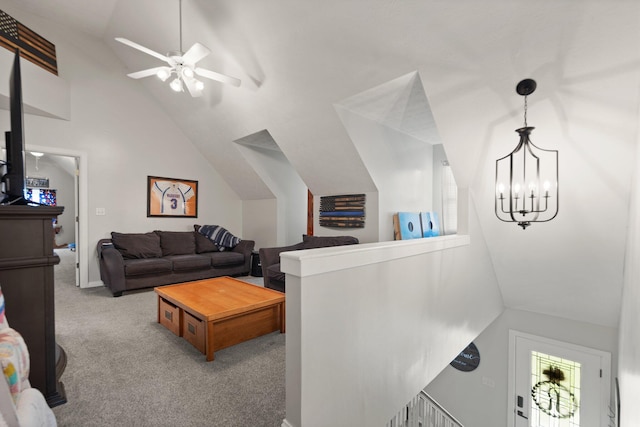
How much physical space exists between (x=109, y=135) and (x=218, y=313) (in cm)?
399

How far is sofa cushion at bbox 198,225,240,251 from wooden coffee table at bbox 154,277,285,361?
2.28m

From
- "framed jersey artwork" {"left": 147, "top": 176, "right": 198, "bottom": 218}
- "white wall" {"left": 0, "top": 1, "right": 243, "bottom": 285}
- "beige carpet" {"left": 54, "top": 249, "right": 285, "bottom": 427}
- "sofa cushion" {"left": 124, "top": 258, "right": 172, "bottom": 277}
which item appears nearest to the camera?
"beige carpet" {"left": 54, "top": 249, "right": 285, "bottom": 427}

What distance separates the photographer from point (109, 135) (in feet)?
15.4

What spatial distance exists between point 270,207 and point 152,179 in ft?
6.94

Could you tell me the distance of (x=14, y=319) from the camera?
1.47 m

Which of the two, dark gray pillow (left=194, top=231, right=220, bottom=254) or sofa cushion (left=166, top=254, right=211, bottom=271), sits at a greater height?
dark gray pillow (left=194, top=231, right=220, bottom=254)

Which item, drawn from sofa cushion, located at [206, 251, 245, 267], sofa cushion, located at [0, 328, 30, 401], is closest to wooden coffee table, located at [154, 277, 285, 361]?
sofa cushion, located at [0, 328, 30, 401]

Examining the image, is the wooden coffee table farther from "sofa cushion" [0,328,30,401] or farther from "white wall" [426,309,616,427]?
"white wall" [426,309,616,427]

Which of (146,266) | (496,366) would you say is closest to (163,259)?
(146,266)

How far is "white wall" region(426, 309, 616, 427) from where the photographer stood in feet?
12.2

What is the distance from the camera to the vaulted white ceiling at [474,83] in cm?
201

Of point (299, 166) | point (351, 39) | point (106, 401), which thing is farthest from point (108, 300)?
point (351, 39)

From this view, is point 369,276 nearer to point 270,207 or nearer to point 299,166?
point 299,166

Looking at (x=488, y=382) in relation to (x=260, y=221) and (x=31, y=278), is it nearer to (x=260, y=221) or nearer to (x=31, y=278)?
(x=260, y=221)
